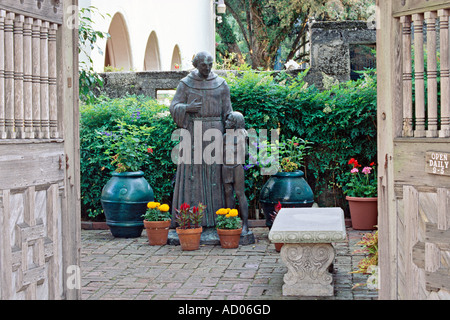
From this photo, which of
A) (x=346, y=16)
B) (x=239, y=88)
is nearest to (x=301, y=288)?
(x=239, y=88)

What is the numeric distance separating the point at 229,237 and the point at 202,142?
4.21 ft

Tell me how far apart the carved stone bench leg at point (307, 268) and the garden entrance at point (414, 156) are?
135 centimetres

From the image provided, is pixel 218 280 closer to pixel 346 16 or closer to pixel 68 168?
pixel 68 168

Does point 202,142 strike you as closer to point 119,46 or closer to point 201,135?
point 201,135

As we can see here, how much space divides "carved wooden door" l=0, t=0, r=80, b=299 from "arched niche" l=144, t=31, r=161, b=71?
43.8ft

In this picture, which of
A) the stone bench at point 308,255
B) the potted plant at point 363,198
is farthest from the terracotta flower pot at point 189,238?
the potted plant at point 363,198

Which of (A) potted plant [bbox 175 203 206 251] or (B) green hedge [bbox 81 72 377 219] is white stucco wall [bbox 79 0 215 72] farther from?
(A) potted plant [bbox 175 203 206 251]

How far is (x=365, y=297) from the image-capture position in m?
5.21

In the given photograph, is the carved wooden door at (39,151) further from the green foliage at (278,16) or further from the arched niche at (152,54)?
the arched niche at (152,54)

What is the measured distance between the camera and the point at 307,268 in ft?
17.7

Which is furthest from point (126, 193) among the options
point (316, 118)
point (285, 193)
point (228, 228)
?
point (316, 118)

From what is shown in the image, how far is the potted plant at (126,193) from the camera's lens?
316 inches

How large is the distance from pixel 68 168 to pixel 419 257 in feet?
8.12

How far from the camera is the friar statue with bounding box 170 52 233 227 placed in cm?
765
